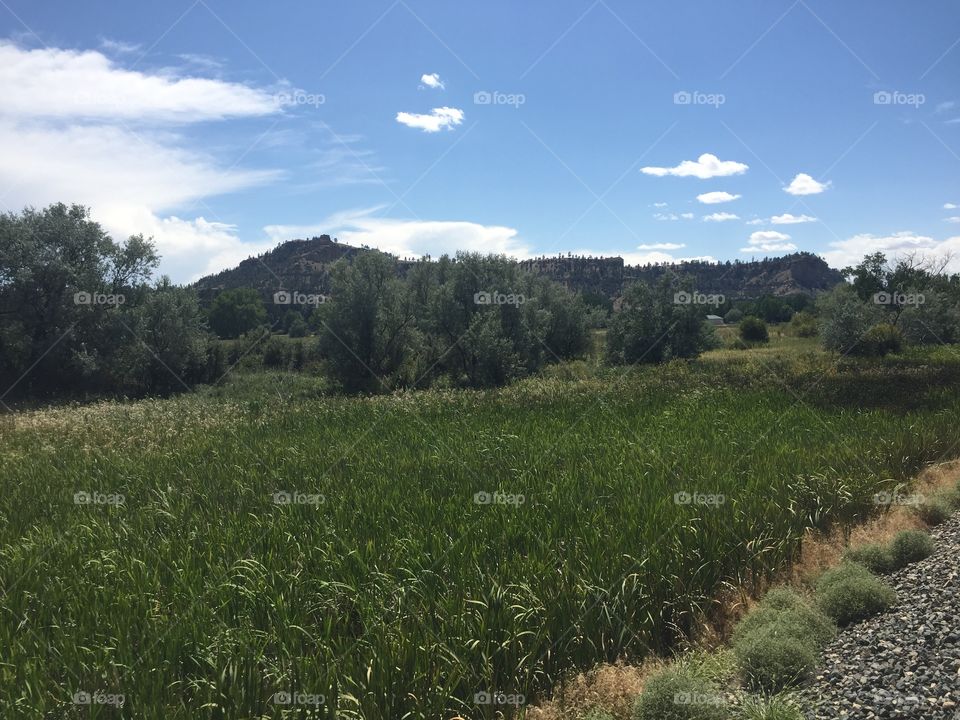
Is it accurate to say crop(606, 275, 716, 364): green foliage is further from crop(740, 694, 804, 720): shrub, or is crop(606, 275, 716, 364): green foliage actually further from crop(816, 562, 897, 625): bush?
crop(740, 694, 804, 720): shrub

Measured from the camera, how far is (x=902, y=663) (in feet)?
15.6

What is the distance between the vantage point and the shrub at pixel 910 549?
6.98m

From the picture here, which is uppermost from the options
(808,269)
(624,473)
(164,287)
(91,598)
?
(808,269)

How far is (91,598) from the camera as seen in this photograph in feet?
18.6

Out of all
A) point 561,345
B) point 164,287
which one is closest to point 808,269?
point 561,345

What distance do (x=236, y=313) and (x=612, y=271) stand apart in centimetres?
12106

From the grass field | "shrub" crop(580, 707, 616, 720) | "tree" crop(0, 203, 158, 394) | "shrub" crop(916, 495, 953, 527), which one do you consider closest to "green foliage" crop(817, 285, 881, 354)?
the grass field

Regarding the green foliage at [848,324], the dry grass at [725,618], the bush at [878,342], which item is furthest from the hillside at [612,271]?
the dry grass at [725,618]

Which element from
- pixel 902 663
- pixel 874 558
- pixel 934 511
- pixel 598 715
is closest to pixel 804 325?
pixel 934 511

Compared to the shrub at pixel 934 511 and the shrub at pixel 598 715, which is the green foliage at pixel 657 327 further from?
the shrub at pixel 598 715

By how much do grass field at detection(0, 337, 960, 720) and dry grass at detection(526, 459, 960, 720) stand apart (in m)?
0.22

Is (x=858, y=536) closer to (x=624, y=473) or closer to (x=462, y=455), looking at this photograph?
(x=624, y=473)

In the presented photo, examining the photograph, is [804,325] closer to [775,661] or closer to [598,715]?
[775,661]

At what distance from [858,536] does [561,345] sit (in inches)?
1626
